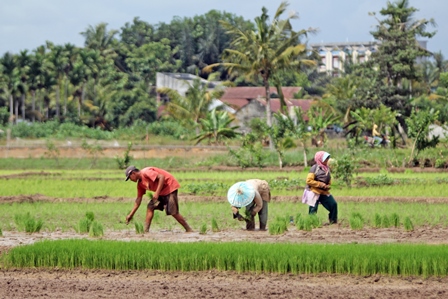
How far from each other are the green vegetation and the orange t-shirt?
2.11 m

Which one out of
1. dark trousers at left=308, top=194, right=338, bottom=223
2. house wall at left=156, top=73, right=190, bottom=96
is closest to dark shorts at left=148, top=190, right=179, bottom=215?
dark trousers at left=308, top=194, right=338, bottom=223

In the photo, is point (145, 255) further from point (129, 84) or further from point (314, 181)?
point (129, 84)

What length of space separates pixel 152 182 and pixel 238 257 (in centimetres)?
337

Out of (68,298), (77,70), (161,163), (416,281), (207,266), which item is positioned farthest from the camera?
(77,70)

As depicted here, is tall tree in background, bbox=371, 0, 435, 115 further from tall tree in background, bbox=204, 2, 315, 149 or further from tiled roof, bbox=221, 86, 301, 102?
tiled roof, bbox=221, 86, 301, 102

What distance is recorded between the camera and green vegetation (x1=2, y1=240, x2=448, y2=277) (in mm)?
9617

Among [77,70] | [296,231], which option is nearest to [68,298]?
[296,231]

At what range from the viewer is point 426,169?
29.5 m

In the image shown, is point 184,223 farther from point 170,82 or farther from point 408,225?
point 170,82

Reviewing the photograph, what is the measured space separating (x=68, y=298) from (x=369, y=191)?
1347 centimetres

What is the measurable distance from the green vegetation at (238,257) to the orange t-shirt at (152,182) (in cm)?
211

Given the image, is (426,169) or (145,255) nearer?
(145,255)

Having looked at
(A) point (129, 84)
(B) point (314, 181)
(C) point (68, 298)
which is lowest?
(C) point (68, 298)

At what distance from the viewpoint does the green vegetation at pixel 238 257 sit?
31.6ft
